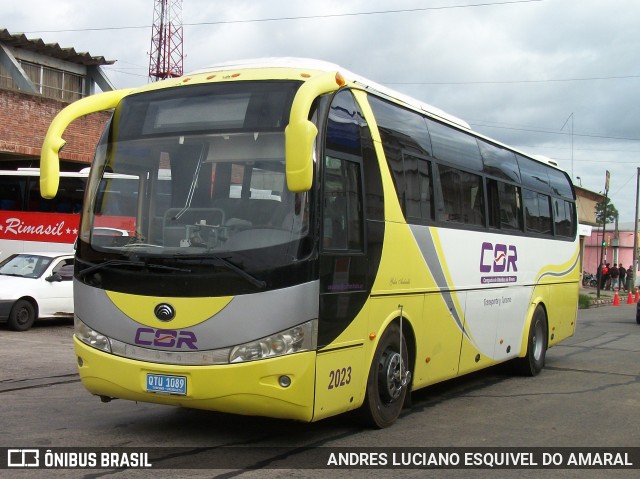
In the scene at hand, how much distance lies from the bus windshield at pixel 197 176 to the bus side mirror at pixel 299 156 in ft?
2.44

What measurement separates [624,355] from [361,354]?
34.0 feet

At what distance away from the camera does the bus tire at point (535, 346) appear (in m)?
12.7

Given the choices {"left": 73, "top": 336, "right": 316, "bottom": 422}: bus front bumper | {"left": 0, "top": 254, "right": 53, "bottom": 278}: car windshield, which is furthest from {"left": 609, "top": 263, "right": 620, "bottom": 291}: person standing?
{"left": 73, "top": 336, "right": 316, "bottom": 422}: bus front bumper

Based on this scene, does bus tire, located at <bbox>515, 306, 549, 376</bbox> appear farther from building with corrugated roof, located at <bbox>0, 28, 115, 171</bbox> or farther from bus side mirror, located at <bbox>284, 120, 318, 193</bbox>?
building with corrugated roof, located at <bbox>0, 28, 115, 171</bbox>

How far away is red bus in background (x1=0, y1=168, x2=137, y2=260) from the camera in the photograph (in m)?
22.9

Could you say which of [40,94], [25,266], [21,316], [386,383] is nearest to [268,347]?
[386,383]

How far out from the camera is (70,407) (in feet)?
28.7

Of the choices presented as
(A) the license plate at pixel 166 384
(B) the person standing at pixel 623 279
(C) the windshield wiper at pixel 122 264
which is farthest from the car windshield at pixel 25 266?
(B) the person standing at pixel 623 279

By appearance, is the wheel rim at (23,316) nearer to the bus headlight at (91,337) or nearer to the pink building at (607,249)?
the bus headlight at (91,337)

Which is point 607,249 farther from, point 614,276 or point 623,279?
point 614,276

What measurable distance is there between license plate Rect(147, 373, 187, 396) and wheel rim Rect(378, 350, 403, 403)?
2.17m

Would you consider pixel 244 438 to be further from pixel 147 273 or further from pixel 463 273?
pixel 463 273

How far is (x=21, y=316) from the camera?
1681 cm

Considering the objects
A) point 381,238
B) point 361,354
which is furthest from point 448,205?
point 361,354
